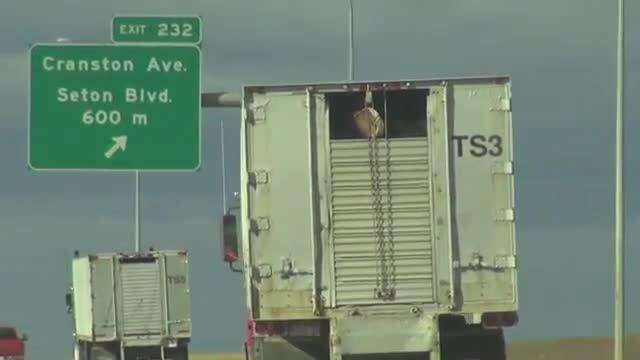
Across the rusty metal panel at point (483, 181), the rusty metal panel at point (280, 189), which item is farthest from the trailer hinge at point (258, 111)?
the rusty metal panel at point (483, 181)

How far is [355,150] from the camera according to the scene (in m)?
20.8

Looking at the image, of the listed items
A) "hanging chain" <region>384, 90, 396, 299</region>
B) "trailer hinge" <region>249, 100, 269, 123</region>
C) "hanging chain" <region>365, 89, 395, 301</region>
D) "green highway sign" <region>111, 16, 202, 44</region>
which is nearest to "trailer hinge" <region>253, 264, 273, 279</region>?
"hanging chain" <region>365, 89, 395, 301</region>

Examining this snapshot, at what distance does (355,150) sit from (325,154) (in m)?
0.35

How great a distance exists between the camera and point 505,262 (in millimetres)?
20484

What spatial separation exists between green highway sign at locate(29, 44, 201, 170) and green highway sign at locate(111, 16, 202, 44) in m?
0.32

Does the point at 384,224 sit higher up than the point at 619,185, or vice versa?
the point at 619,185

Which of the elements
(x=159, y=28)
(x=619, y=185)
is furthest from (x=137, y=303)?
(x=619, y=185)

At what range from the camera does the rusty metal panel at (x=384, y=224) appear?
814 inches

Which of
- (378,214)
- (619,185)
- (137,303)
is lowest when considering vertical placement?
(137,303)

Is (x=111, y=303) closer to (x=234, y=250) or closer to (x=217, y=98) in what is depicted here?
(x=217, y=98)

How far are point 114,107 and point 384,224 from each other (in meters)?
9.04

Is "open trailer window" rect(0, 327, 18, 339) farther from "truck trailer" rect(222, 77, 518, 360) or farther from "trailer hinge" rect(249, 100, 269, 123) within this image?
"trailer hinge" rect(249, 100, 269, 123)

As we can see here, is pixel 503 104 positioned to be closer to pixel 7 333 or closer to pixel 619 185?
pixel 619 185

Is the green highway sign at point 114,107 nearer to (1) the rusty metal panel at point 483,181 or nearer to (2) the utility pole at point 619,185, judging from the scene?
(2) the utility pole at point 619,185
